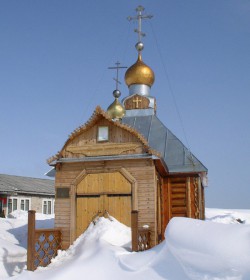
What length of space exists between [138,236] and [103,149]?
10.8 feet

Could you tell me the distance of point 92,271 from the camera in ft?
28.5

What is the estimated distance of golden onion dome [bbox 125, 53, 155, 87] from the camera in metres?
19.9

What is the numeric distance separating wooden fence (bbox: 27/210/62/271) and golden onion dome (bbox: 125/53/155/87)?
32.0 feet

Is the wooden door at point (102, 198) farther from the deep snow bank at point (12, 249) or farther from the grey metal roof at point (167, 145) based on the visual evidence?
the grey metal roof at point (167, 145)

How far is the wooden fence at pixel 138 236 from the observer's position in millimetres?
10688

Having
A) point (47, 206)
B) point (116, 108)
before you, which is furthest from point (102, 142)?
point (47, 206)

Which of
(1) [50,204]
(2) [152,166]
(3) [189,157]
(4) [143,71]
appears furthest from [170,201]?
(1) [50,204]

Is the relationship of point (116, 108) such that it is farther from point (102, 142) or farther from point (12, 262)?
point (12, 262)

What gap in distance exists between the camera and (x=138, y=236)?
1095cm

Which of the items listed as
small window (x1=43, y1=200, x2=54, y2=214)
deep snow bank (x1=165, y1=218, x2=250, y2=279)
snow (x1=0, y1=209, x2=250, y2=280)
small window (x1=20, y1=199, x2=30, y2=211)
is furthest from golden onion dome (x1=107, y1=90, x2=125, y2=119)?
deep snow bank (x1=165, y1=218, x2=250, y2=279)

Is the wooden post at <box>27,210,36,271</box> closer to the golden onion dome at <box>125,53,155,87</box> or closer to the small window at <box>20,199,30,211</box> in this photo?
the golden onion dome at <box>125,53,155,87</box>

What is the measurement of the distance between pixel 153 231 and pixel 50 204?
67.1ft

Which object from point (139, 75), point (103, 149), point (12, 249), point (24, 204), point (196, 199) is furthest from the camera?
point (24, 204)

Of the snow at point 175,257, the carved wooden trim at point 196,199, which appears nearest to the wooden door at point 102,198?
the snow at point 175,257
